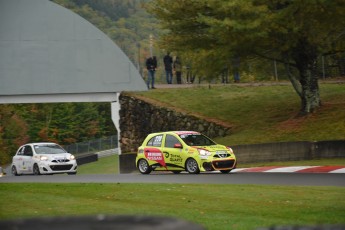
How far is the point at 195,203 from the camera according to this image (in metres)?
16.4

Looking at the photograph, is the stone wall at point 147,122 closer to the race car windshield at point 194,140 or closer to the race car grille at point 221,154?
the race car windshield at point 194,140

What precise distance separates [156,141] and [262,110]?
1516 centimetres

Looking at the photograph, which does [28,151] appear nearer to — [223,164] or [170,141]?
[170,141]

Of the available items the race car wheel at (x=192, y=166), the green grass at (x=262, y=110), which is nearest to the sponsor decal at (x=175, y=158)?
the race car wheel at (x=192, y=166)

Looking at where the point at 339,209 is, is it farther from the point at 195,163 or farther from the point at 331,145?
the point at 331,145

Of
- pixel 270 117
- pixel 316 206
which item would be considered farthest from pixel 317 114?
pixel 316 206

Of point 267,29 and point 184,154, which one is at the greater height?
point 267,29

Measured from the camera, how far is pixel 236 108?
45.7 metres

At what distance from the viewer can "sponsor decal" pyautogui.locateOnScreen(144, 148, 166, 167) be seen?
97.1 feet

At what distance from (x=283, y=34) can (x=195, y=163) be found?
10.4m

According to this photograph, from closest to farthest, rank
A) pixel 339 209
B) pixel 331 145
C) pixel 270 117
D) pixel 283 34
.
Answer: pixel 339 209, pixel 331 145, pixel 283 34, pixel 270 117

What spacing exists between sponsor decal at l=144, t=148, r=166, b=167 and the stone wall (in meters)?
12.6

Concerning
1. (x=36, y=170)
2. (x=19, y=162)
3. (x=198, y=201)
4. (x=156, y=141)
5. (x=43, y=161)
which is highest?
(x=156, y=141)

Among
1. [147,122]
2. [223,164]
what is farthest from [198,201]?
[147,122]
